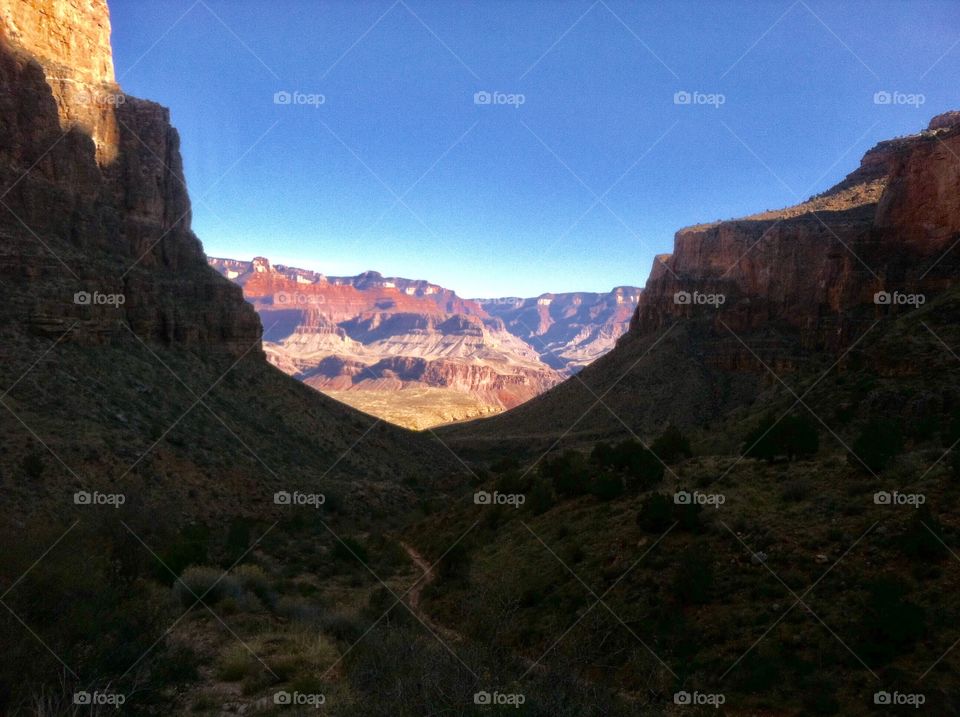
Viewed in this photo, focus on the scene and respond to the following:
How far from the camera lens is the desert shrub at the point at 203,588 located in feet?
46.8

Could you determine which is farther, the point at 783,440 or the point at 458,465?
the point at 458,465

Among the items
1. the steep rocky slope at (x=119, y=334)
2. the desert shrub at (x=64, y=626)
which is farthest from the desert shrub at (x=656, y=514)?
the steep rocky slope at (x=119, y=334)

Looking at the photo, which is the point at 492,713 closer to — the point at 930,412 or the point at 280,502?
the point at 930,412

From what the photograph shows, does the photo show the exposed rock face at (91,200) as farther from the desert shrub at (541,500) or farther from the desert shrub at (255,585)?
the desert shrub at (541,500)

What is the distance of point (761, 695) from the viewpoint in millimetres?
9867

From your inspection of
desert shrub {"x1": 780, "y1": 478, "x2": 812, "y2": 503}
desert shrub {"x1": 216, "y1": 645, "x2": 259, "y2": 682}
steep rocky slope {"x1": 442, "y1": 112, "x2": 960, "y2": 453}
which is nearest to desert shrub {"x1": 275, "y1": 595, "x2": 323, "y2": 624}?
desert shrub {"x1": 216, "y1": 645, "x2": 259, "y2": 682}

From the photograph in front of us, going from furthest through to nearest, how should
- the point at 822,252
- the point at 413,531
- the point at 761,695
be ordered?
the point at 822,252 → the point at 413,531 → the point at 761,695

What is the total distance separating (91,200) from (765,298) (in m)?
76.4

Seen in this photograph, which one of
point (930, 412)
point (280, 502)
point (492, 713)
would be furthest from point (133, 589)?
point (930, 412)

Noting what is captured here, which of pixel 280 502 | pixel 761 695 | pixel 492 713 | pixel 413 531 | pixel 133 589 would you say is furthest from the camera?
pixel 280 502

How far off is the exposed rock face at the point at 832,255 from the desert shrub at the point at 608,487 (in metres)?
33.7

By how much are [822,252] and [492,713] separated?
80.6m

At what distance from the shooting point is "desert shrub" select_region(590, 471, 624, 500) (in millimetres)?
20141

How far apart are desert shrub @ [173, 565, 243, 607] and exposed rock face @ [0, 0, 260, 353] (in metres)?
23.8
